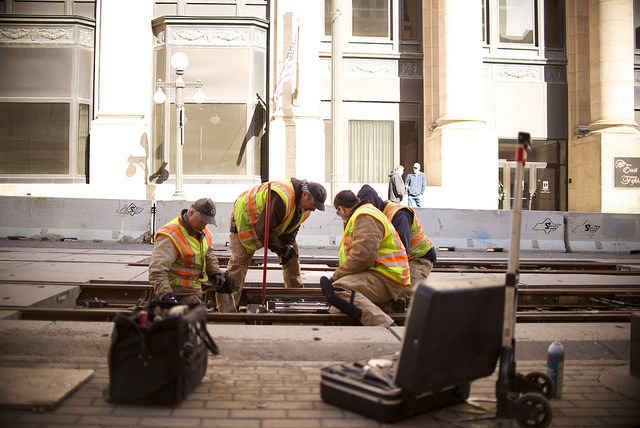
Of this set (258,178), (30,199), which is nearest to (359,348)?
(30,199)

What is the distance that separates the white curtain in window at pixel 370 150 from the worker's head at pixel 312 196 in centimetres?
1330

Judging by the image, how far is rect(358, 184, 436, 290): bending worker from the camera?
244 inches

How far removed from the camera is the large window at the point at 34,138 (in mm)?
17984

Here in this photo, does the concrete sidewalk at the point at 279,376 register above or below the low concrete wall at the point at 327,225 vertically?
below

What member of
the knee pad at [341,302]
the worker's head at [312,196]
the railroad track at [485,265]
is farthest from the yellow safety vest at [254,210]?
the railroad track at [485,265]

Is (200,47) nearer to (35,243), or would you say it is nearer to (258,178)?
(258,178)

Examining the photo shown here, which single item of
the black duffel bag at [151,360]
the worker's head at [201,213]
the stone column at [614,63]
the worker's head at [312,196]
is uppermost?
the stone column at [614,63]

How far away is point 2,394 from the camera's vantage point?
10.5 ft

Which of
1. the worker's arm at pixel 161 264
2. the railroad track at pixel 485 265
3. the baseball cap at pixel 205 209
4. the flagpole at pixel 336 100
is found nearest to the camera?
the worker's arm at pixel 161 264

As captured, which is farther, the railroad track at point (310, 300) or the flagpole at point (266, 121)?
the flagpole at point (266, 121)

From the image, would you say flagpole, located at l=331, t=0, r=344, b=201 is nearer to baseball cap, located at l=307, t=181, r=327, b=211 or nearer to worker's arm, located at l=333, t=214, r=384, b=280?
baseball cap, located at l=307, t=181, r=327, b=211

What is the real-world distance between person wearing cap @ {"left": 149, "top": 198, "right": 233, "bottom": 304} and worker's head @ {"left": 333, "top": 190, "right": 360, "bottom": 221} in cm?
133

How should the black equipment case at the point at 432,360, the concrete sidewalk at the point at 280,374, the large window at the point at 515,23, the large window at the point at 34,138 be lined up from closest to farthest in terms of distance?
1. the black equipment case at the point at 432,360
2. the concrete sidewalk at the point at 280,374
3. the large window at the point at 34,138
4. the large window at the point at 515,23

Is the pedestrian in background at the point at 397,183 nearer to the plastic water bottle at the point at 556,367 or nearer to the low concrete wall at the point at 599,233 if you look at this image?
the low concrete wall at the point at 599,233
